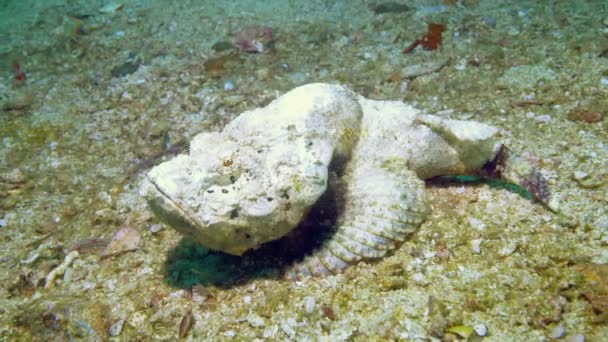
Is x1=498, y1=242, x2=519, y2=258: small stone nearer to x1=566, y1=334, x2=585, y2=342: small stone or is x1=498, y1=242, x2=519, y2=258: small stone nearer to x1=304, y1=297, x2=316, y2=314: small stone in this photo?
x1=566, y1=334, x2=585, y2=342: small stone

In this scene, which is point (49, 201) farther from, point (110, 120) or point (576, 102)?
point (576, 102)

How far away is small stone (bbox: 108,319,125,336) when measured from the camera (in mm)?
2391

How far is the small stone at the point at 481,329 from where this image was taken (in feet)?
6.68

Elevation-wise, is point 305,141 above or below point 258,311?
above

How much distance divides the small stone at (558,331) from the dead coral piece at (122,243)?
8.65 feet

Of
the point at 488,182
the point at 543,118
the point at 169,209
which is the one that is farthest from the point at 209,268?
the point at 543,118

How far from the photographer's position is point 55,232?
10.7ft

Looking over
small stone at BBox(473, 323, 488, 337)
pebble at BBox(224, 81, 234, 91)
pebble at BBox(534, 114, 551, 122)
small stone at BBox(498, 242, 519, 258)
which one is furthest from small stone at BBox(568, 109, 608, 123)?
pebble at BBox(224, 81, 234, 91)

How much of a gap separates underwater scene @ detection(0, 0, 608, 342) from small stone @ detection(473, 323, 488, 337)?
0.01 metres

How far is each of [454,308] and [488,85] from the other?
2.79m

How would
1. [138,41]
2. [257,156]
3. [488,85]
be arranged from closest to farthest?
[257,156], [488,85], [138,41]

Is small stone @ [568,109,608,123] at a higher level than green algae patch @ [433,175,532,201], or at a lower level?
higher

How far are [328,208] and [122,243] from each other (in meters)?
1.57

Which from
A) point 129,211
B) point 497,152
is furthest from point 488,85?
point 129,211
